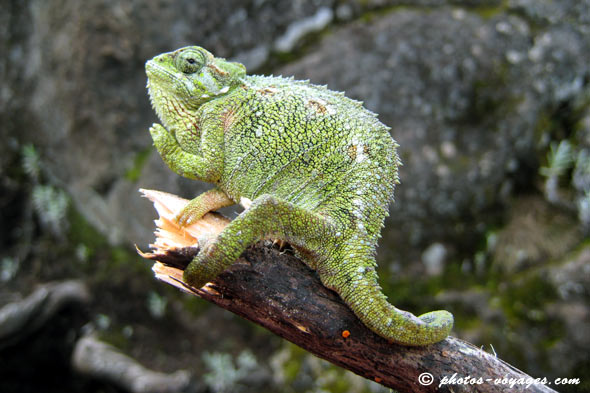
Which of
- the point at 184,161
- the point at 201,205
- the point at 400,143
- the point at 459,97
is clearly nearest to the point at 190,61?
the point at 184,161

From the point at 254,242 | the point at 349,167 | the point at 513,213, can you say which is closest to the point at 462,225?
the point at 513,213

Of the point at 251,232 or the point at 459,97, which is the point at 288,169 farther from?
the point at 459,97

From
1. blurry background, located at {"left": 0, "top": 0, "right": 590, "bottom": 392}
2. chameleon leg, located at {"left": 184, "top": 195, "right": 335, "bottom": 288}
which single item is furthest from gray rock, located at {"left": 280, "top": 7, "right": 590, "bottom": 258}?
chameleon leg, located at {"left": 184, "top": 195, "right": 335, "bottom": 288}

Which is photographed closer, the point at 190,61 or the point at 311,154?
the point at 311,154

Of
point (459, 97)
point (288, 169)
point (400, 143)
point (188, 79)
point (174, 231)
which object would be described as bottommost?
point (400, 143)

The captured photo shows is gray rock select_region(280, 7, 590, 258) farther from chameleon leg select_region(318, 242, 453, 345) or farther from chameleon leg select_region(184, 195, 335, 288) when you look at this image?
chameleon leg select_region(184, 195, 335, 288)

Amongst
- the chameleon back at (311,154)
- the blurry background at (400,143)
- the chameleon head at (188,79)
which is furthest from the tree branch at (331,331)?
the blurry background at (400,143)

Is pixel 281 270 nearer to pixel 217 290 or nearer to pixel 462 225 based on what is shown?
pixel 217 290

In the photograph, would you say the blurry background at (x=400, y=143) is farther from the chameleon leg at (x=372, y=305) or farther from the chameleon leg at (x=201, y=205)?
the chameleon leg at (x=372, y=305)
